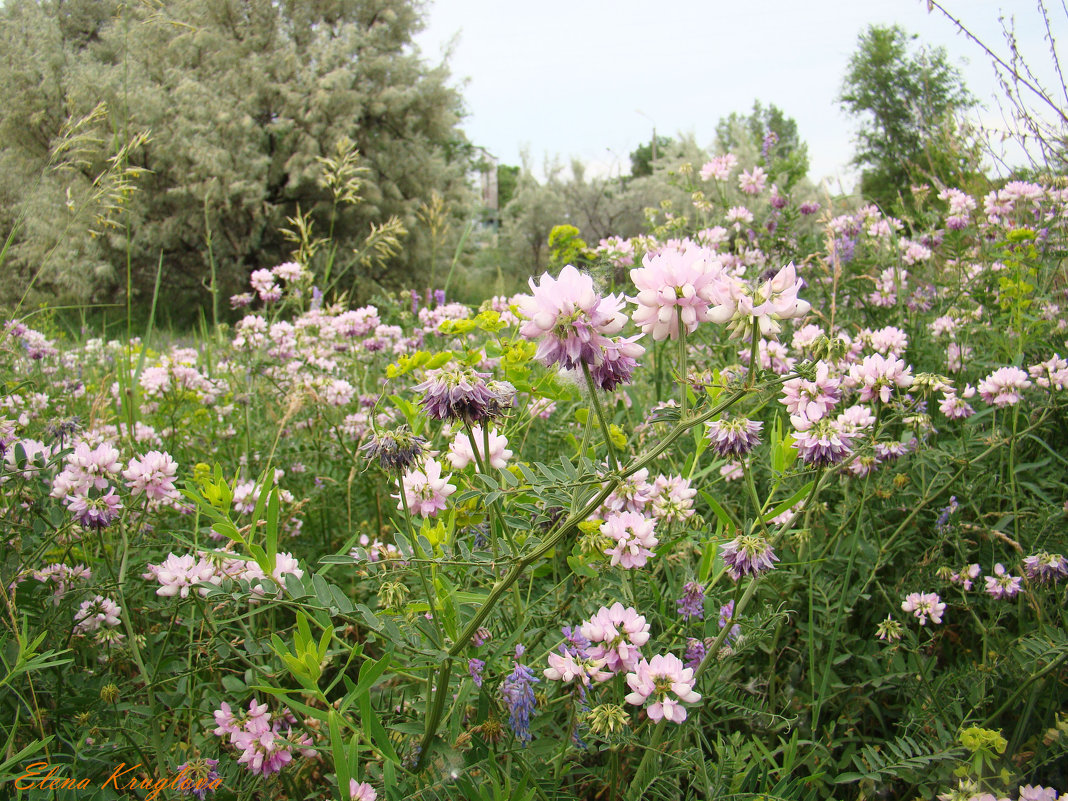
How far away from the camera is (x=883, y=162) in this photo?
24797mm

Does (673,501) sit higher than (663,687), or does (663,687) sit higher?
(673,501)

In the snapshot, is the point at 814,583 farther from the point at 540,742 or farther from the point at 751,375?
the point at 751,375

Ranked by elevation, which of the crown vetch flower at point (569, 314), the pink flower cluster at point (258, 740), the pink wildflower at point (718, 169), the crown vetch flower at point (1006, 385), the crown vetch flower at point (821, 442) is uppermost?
the pink wildflower at point (718, 169)

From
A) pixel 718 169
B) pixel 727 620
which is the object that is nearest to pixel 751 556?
pixel 727 620

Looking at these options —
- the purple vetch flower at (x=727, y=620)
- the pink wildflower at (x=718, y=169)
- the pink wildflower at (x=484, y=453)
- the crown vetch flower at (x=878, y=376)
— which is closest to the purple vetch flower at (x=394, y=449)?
the pink wildflower at (x=484, y=453)

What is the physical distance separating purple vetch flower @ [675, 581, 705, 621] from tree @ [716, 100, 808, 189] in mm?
3391

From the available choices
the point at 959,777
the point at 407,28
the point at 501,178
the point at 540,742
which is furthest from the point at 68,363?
the point at 501,178

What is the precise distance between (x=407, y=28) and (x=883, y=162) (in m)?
18.2

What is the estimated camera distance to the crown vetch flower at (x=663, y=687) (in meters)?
1.07

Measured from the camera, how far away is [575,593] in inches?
60.7

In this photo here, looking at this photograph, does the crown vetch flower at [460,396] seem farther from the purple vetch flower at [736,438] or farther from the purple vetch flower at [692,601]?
the purple vetch flower at [692,601]

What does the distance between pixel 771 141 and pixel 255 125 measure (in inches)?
574

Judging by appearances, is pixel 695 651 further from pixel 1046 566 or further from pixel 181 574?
pixel 181 574

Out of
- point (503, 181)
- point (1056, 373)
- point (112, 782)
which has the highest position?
point (503, 181)
